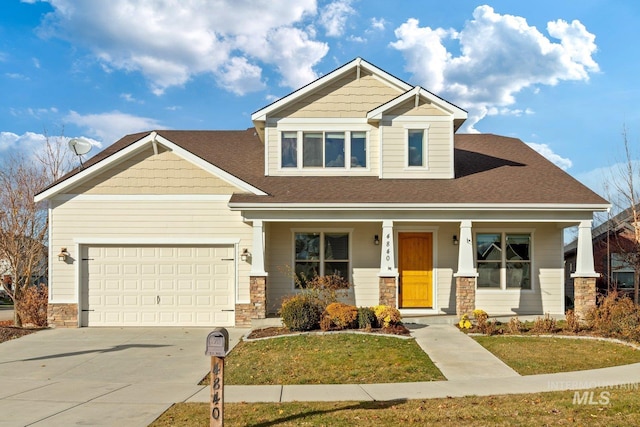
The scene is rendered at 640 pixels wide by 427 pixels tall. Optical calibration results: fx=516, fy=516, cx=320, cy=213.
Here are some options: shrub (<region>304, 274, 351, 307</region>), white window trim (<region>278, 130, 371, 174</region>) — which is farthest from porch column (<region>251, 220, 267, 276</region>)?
white window trim (<region>278, 130, 371, 174</region>)

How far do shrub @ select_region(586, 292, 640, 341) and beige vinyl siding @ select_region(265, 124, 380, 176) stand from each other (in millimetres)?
7254

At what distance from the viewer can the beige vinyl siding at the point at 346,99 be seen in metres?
16.4

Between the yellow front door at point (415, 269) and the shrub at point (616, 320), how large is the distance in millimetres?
4650

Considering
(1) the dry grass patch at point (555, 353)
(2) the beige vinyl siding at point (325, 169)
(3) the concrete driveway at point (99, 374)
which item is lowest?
(3) the concrete driveway at point (99, 374)

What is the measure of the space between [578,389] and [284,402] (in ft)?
14.8

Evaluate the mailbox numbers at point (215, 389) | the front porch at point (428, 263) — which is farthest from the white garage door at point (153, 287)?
the mailbox numbers at point (215, 389)

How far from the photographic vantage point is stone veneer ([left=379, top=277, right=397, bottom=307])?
13.9 meters

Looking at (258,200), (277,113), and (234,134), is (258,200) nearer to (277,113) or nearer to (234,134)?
(277,113)

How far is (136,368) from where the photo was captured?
33.3ft

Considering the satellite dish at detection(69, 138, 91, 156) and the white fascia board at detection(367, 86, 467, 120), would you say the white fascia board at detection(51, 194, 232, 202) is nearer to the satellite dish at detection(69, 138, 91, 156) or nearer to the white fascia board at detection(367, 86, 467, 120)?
the satellite dish at detection(69, 138, 91, 156)

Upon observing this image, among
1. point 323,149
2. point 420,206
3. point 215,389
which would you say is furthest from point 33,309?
point 215,389

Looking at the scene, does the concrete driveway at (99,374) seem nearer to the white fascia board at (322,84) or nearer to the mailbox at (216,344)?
the mailbox at (216,344)

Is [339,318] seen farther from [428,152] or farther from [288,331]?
[428,152]

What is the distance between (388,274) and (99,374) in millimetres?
7525
